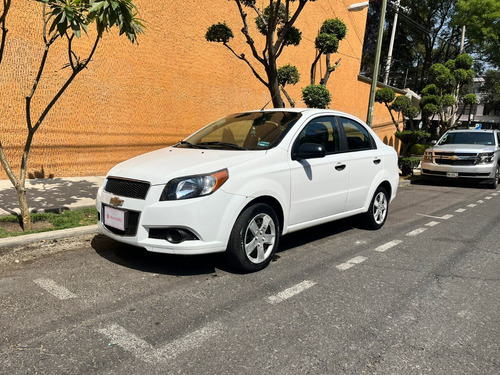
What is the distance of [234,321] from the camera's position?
3021 mm

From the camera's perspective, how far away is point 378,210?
5.90 m

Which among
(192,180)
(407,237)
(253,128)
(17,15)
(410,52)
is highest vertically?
(410,52)

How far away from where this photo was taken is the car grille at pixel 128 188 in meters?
3.64

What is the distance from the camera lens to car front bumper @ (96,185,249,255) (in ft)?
11.4

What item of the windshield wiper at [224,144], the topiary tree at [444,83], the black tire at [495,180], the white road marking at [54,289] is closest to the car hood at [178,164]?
the windshield wiper at [224,144]

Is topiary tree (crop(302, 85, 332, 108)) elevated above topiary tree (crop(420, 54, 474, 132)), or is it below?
below

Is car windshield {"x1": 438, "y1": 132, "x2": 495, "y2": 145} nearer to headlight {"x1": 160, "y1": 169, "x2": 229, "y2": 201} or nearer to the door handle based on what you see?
the door handle

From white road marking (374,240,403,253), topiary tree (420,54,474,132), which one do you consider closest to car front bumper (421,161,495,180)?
topiary tree (420,54,474,132)

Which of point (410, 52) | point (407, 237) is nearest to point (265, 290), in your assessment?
point (407, 237)

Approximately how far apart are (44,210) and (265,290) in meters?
3.85

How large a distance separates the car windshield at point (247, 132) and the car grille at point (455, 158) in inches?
338

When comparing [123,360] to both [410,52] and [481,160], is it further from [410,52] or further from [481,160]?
[410,52]

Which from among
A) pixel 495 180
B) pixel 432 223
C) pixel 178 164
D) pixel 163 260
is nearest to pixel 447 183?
pixel 495 180

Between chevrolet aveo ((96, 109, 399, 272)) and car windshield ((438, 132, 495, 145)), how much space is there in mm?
8831
